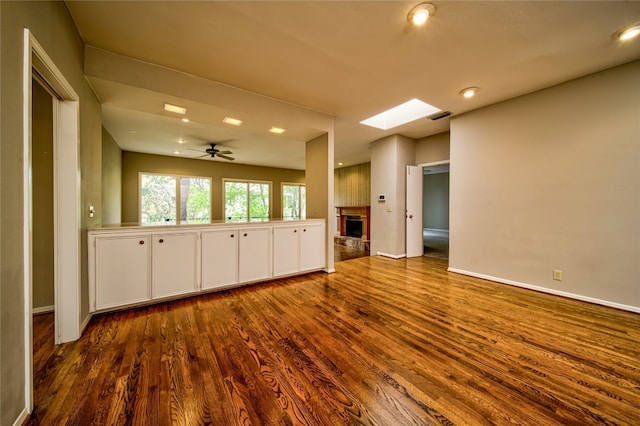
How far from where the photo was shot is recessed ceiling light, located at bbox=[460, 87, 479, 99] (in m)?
3.22

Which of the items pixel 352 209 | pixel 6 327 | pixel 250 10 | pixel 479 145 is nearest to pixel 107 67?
pixel 250 10

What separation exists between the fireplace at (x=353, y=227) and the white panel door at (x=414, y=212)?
2.63 metres

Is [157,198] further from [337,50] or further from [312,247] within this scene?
[337,50]

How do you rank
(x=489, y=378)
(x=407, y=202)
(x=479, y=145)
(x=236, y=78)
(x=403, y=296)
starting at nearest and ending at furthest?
(x=489, y=378), (x=236, y=78), (x=403, y=296), (x=479, y=145), (x=407, y=202)

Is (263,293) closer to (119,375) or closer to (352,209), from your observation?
(119,375)

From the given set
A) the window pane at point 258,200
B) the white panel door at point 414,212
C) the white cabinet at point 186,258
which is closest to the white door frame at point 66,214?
the white cabinet at point 186,258

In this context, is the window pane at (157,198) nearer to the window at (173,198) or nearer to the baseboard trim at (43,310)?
the window at (173,198)

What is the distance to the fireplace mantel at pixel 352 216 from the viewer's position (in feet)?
25.3

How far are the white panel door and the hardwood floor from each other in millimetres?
2640

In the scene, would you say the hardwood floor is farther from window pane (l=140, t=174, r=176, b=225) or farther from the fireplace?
the fireplace

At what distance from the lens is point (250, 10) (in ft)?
6.34

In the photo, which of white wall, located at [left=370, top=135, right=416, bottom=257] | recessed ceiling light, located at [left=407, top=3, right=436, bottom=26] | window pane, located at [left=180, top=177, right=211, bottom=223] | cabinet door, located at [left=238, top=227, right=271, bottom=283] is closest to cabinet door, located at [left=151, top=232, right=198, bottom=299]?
cabinet door, located at [left=238, top=227, right=271, bottom=283]

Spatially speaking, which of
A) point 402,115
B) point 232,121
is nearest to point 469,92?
point 402,115

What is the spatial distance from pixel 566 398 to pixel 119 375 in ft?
9.62
